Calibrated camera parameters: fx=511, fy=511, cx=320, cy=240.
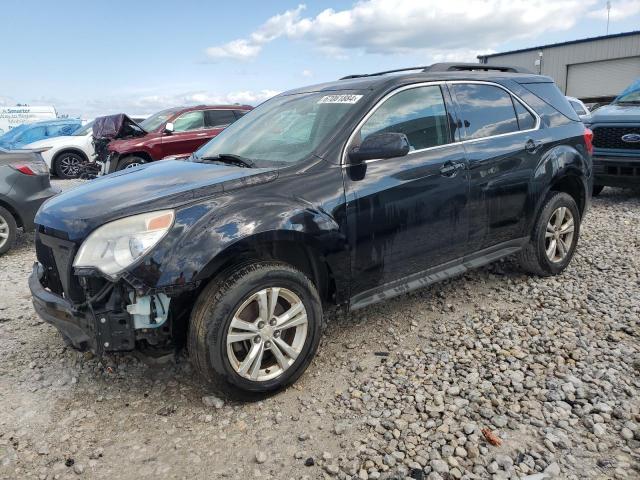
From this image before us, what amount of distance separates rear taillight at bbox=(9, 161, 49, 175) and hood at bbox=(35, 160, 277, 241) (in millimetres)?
3654

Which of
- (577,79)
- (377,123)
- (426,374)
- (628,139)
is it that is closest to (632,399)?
(426,374)

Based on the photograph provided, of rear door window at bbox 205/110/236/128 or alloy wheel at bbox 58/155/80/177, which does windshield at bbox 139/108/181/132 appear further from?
alloy wheel at bbox 58/155/80/177

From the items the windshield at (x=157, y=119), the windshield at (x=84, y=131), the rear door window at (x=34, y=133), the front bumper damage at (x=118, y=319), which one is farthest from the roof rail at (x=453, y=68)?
the rear door window at (x=34, y=133)

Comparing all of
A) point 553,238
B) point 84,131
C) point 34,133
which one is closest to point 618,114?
point 553,238

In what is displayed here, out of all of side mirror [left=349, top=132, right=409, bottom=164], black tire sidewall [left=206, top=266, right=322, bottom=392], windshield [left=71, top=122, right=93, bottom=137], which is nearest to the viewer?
black tire sidewall [left=206, top=266, right=322, bottom=392]

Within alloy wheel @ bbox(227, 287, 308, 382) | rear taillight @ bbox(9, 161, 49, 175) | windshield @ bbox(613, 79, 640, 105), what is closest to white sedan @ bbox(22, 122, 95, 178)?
rear taillight @ bbox(9, 161, 49, 175)

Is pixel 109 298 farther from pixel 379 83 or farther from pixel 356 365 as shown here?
pixel 379 83

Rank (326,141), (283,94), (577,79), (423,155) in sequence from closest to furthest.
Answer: (326,141)
(423,155)
(283,94)
(577,79)

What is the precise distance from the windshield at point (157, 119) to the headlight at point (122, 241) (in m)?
8.88

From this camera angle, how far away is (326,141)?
3.21m

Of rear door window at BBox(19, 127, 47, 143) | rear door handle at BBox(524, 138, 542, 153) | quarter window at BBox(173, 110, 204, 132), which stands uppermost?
rear door window at BBox(19, 127, 47, 143)

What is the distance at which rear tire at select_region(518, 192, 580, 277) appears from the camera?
14.3 feet

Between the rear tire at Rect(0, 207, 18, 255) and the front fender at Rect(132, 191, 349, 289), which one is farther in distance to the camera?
the rear tire at Rect(0, 207, 18, 255)

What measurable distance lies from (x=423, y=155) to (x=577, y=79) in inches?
1409
